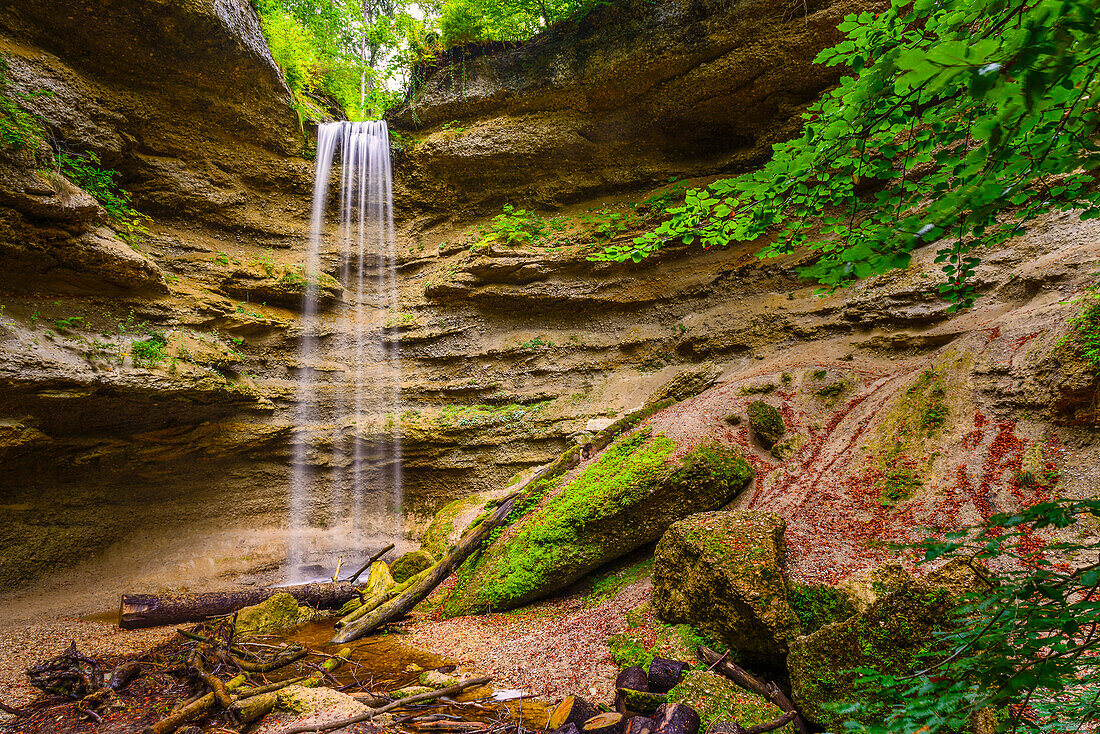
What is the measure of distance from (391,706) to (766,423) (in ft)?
21.3

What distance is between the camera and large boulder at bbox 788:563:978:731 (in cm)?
299

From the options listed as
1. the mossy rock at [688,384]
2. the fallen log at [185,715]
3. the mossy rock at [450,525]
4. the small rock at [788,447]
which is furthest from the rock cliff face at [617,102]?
the fallen log at [185,715]

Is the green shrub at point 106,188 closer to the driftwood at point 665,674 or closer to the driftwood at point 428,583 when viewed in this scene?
the driftwood at point 428,583

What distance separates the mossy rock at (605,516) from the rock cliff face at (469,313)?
55cm

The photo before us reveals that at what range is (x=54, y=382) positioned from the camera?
8.02m

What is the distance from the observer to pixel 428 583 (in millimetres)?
Result: 7586

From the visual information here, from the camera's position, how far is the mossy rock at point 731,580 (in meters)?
3.96

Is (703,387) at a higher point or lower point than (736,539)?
higher

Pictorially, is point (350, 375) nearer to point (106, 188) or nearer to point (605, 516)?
point (106, 188)

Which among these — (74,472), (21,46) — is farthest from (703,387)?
(21,46)

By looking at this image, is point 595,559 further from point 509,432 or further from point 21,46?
point 21,46

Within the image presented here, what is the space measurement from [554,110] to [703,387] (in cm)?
909

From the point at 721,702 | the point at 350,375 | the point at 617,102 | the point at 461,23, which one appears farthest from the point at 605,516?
the point at 461,23

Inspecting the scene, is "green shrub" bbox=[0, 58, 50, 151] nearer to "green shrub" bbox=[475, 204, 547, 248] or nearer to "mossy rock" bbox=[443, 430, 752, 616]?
"green shrub" bbox=[475, 204, 547, 248]
